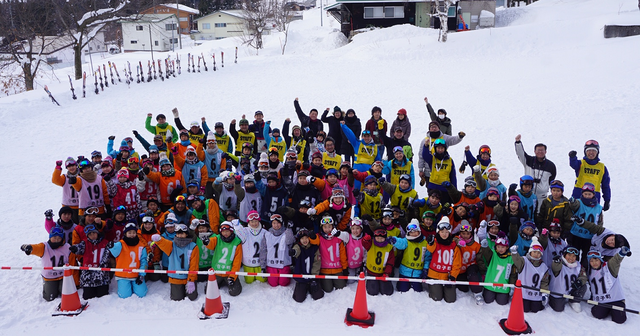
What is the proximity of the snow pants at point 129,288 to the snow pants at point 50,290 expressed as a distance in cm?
84

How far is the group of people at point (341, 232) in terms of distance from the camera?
218 inches

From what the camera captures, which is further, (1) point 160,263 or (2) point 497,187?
(2) point 497,187

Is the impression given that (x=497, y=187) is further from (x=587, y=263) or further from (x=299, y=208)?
(x=299, y=208)

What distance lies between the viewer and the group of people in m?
5.53

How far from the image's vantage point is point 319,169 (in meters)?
7.35

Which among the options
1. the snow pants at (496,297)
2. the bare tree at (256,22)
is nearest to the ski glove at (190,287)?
the snow pants at (496,297)

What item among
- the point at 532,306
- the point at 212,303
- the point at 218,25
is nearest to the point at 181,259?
the point at 212,303

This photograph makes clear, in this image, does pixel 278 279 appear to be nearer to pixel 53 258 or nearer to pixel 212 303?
pixel 212 303

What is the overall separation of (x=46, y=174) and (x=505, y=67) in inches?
678

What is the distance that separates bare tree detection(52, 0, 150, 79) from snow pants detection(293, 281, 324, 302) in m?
24.0

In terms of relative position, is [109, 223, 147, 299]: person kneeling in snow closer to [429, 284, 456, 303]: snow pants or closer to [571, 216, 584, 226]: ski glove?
[429, 284, 456, 303]: snow pants

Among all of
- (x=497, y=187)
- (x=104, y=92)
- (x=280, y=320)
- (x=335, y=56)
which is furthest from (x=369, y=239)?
(x=335, y=56)

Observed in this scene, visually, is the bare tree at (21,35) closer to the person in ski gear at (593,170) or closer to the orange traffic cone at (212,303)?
the orange traffic cone at (212,303)

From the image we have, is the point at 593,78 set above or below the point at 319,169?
above
